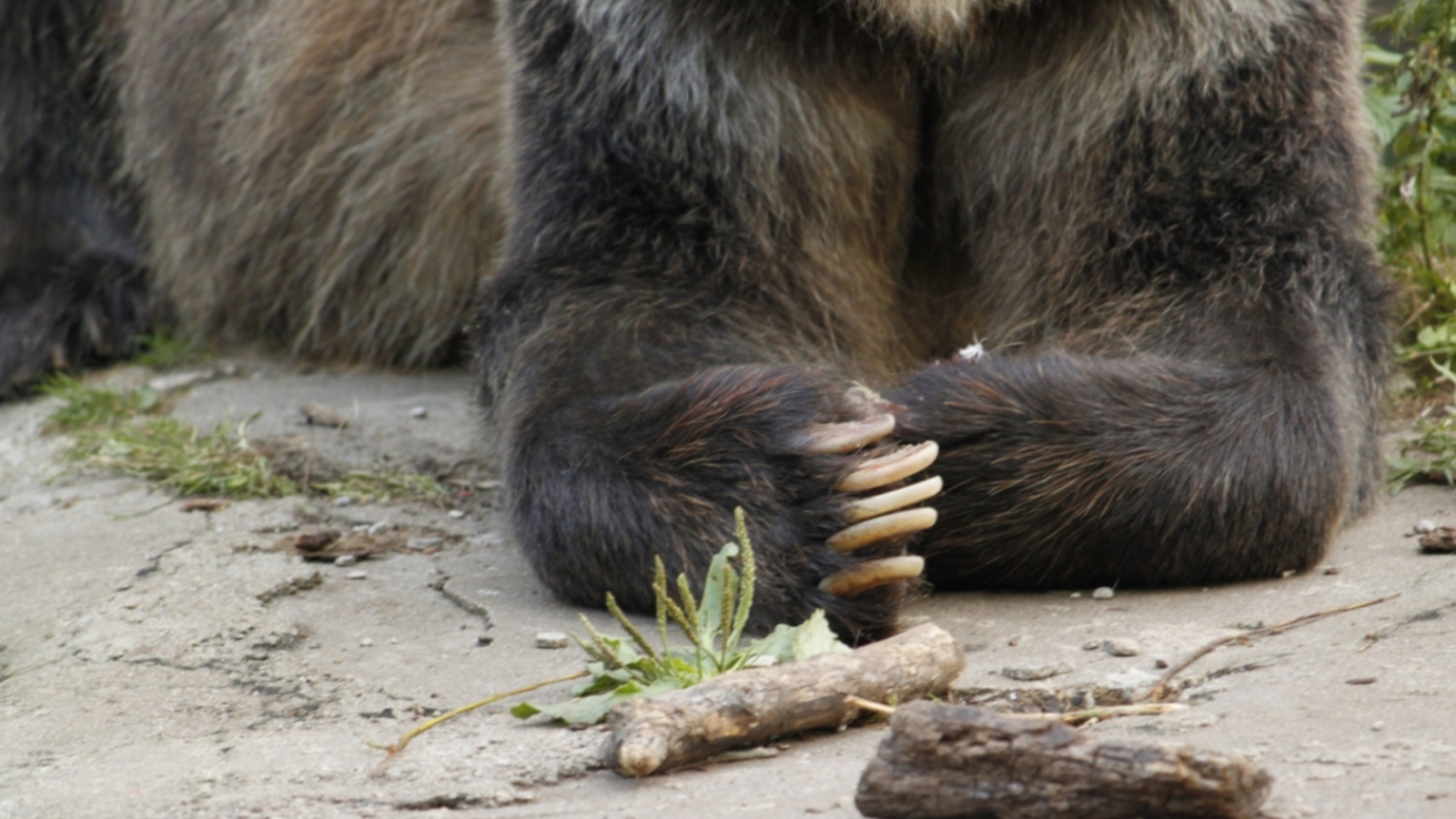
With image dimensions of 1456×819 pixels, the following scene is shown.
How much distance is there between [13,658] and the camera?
104 inches

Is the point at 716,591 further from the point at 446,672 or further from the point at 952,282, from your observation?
the point at 952,282

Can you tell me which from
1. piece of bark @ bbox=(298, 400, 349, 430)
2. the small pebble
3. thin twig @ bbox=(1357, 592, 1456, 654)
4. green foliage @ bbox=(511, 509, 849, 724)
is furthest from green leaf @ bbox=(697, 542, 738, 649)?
piece of bark @ bbox=(298, 400, 349, 430)

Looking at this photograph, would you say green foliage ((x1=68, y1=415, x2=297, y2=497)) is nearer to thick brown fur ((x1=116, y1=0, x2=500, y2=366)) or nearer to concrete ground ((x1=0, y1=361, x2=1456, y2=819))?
concrete ground ((x1=0, y1=361, x2=1456, y2=819))

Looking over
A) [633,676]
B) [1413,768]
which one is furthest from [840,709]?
[1413,768]

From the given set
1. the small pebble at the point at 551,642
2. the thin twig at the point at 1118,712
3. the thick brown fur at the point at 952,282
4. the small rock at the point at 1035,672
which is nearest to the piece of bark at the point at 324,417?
the thick brown fur at the point at 952,282

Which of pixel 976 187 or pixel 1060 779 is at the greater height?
pixel 976 187

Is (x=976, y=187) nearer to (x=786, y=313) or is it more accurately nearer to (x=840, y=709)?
(x=786, y=313)

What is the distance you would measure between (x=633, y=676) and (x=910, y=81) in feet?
4.55

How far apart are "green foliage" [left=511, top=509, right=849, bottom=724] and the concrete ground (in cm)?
7

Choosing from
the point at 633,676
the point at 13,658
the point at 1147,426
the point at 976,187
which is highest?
the point at 976,187

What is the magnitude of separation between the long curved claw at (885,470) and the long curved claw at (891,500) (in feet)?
0.06

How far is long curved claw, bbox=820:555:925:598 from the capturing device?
2461mm

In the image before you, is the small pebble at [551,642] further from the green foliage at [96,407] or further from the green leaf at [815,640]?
the green foliage at [96,407]

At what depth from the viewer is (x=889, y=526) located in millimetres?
2484
